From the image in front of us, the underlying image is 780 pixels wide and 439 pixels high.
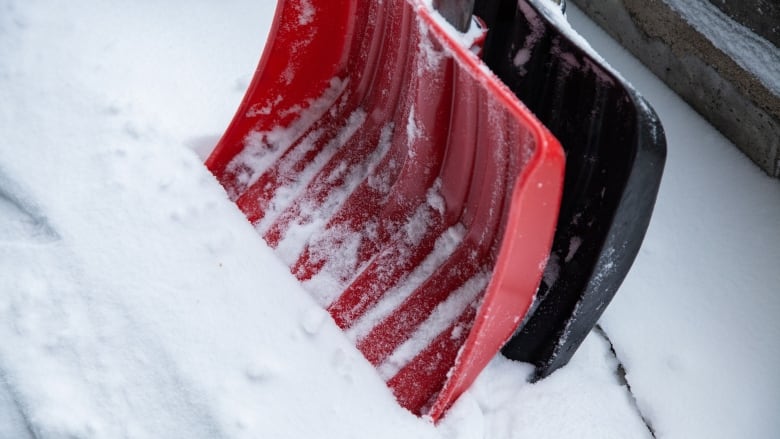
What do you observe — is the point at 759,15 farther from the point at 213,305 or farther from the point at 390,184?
the point at 213,305

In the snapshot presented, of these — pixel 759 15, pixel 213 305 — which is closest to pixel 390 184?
pixel 213 305

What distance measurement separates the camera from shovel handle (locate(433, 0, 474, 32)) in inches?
47.0

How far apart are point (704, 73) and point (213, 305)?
4.71 ft

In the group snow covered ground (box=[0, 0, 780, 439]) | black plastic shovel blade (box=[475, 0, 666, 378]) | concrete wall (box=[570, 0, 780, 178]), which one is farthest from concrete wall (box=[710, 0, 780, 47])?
black plastic shovel blade (box=[475, 0, 666, 378])

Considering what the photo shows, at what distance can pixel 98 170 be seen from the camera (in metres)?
1.65

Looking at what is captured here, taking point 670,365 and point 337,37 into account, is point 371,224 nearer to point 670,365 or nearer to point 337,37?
point 337,37

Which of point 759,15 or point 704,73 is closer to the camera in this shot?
point 759,15

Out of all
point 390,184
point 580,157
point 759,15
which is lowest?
point 390,184

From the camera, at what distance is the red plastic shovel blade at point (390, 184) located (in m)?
1.28

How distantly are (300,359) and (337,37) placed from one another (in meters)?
0.71

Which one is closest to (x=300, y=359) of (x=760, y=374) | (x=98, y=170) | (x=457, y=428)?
(x=457, y=428)

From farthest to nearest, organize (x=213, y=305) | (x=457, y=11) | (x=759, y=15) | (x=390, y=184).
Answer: (x=759, y=15), (x=390, y=184), (x=213, y=305), (x=457, y=11)

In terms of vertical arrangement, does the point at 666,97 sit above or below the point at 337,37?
above

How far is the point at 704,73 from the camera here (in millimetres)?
1981
